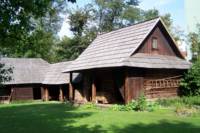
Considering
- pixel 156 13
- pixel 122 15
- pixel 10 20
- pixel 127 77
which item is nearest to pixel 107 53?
pixel 127 77

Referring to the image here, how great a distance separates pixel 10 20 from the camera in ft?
36.1

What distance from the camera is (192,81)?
2652cm

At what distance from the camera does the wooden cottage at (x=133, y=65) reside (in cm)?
2444

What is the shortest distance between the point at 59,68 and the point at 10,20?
94.8 ft

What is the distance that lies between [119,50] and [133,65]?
2998mm

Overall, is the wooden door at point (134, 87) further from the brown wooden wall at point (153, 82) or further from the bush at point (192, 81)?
the bush at point (192, 81)

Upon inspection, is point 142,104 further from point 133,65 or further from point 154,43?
point 154,43

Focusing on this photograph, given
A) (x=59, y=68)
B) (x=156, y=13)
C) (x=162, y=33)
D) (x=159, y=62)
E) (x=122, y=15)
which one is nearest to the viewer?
(x=159, y=62)

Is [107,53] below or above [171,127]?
above

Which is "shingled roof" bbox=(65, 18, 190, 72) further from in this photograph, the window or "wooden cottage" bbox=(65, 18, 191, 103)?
the window

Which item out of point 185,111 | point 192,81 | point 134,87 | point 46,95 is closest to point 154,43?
point 192,81

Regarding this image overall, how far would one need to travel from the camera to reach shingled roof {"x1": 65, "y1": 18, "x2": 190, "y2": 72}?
24.5m

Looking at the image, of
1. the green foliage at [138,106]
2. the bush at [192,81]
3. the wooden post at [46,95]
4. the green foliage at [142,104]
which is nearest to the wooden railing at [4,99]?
the wooden post at [46,95]

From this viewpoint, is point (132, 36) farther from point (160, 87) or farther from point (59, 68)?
point (59, 68)
